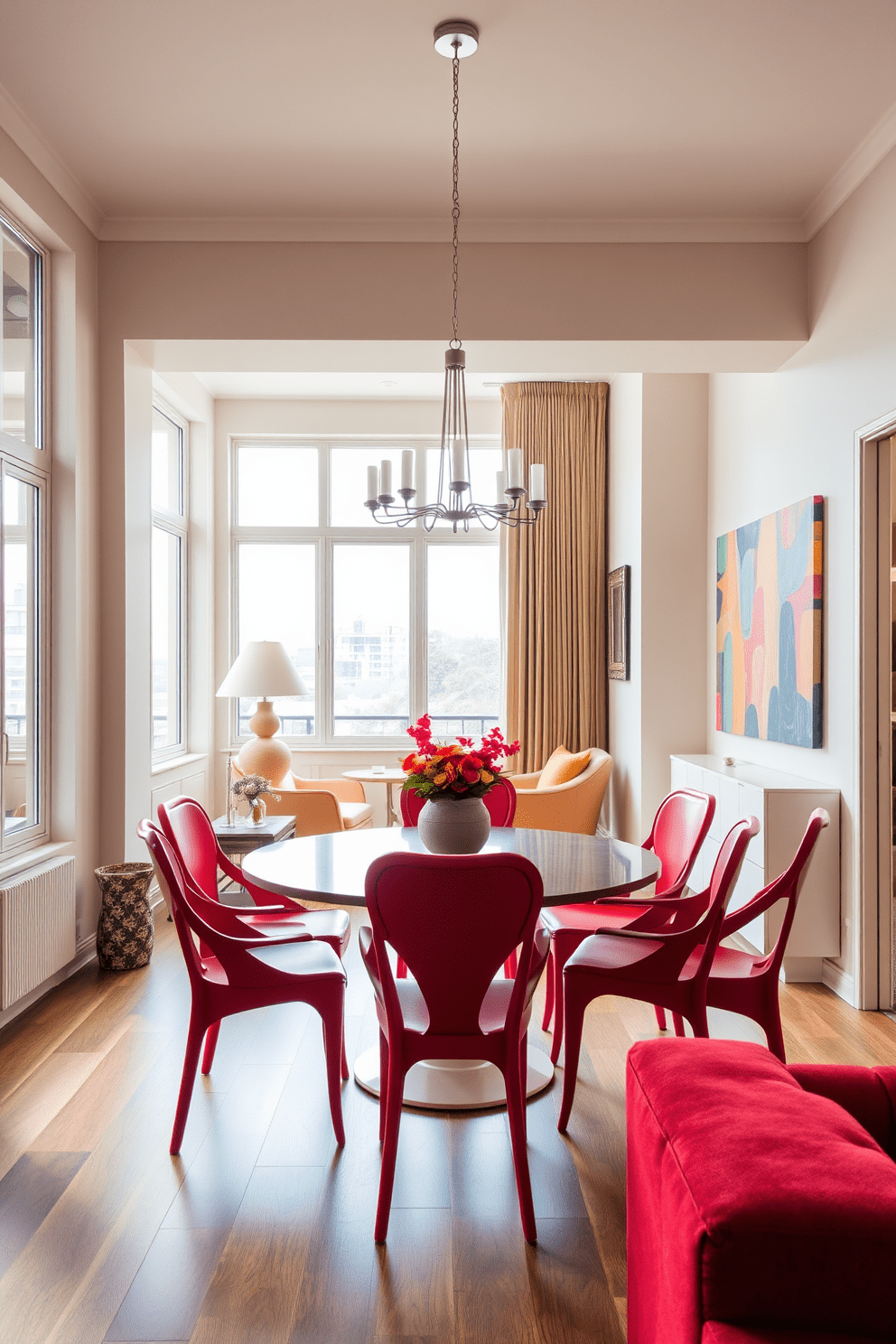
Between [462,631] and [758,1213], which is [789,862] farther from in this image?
[462,631]

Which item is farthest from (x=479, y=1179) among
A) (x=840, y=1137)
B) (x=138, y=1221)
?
(x=840, y=1137)

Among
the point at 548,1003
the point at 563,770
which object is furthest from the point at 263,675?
the point at 548,1003

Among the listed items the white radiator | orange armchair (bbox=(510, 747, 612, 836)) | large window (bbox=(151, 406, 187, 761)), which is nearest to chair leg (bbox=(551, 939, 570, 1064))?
the white radiator

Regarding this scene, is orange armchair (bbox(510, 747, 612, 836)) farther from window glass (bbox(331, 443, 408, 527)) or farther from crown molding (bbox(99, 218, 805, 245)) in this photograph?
crown molding (bbox(99, 218, 805, 245))

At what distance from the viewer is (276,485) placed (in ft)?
22.5

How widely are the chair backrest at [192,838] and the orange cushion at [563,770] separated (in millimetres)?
2774

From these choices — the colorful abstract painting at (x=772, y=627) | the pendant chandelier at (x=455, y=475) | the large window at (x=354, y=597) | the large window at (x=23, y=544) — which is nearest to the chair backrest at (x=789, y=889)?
the colorful abstract painting at (x=772, y=627)

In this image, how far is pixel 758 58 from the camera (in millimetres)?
2861

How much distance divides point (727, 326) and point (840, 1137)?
145 inches

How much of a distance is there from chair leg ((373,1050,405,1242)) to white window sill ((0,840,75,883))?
185cm

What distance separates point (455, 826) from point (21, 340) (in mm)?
2664

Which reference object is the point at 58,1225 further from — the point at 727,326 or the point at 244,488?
the point at 244,488

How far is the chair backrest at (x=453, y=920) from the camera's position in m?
1.90

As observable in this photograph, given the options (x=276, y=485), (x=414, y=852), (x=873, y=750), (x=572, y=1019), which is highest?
(x=276, y=485)
